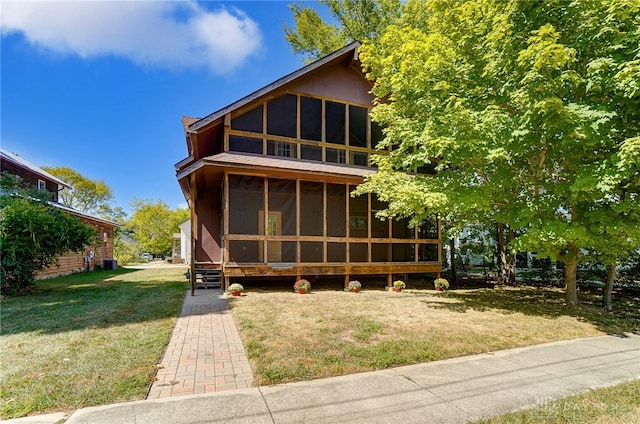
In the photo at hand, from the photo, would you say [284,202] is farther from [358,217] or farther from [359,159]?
[359,159]

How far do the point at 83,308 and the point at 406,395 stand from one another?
7.88m

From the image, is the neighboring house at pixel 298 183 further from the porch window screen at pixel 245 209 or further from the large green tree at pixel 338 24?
the large green tree at pixel 338 24

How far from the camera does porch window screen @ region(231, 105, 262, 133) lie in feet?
39.3

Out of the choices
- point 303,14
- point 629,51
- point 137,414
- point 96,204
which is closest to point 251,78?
point 303,14

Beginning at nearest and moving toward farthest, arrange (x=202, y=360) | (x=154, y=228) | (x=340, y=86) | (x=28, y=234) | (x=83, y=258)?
(x=202, y=360)
(x=28, y=234)
(x=340, y=86)
(x=83, y=258)
(x=154, y=228)

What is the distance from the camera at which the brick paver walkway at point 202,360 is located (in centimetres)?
378

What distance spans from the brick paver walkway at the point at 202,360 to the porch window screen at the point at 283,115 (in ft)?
24.7

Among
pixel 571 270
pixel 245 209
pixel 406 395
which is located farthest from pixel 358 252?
pixel 406 395

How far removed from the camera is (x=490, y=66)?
7.42 metres

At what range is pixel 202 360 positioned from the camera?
180 inches

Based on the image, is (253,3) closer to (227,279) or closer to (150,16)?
(150,16)

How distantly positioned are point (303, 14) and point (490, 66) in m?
18.7

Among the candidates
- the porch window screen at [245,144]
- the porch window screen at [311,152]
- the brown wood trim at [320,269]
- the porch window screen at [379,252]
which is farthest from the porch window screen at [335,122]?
the brown wood trim at [320,269]

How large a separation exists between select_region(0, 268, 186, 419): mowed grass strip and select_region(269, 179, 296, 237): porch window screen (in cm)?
485
